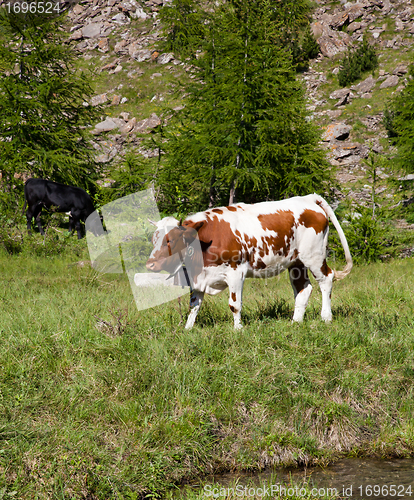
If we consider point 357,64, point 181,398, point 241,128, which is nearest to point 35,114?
point 241,128

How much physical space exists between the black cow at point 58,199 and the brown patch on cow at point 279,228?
954 cm

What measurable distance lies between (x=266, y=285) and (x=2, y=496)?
6.85 m

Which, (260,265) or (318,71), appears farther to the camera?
(318,71)

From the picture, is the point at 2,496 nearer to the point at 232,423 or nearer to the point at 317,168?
the point at 232,423

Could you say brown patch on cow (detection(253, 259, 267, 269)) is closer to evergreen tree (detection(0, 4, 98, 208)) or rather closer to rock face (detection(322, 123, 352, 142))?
evergreen tree (detection(0, 4, 98, 208))

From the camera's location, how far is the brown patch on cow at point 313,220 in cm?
602

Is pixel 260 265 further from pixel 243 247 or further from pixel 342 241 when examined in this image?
pixel 342 241

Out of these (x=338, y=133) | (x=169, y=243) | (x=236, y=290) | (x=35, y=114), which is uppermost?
(x=35, y=114)

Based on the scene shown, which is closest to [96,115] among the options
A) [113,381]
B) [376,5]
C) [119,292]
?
[119,292]

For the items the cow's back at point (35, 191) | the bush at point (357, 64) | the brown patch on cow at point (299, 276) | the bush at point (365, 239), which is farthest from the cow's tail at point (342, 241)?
the bush at point (357, 64)

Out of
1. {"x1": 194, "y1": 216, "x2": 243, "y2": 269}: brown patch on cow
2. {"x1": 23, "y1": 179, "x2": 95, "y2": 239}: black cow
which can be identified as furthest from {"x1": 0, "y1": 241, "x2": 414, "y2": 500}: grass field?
{"x1": 23, "y1": 179, "x2": 95, "y2": 239}: black cow

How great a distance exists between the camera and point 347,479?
369cm

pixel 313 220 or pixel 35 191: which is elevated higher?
pixel 313 220

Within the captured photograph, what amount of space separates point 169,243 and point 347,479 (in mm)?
3005
